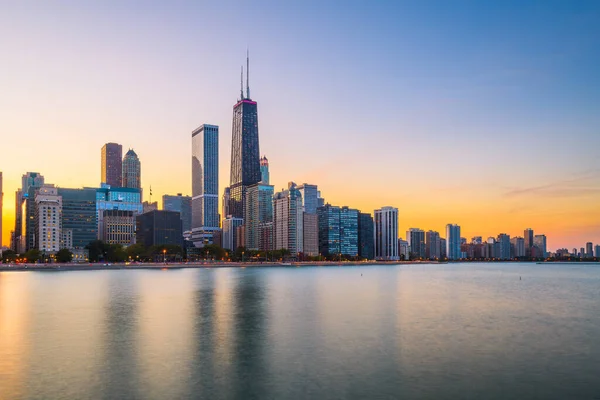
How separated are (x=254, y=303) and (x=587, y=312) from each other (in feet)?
158

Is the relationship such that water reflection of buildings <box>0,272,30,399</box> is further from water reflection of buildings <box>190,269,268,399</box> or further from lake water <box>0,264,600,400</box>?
water reflection of buildings <box>190,269,268,399</box>

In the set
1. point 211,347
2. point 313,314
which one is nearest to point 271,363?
point 211,347

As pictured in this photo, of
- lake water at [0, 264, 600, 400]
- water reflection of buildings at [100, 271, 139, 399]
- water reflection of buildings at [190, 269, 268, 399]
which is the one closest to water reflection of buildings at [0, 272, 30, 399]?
lake water at [0, 264, 600, 400]

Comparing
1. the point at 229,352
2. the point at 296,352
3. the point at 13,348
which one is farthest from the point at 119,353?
the point at 296,352

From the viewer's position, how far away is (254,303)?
252 feet

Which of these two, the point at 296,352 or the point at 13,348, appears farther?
the point at 13,348

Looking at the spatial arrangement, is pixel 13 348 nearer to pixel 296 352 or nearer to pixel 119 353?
pixel 119 353

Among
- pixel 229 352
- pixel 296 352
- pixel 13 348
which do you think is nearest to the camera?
pixel 229 352

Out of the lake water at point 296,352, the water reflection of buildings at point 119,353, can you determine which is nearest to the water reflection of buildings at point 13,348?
the lake water at point 296,352

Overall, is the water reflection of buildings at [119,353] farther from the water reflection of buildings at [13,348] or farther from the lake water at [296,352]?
the water reflection of buildings at [13,348]

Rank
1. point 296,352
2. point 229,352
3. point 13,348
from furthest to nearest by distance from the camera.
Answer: point 13,348 → point 296,352 → point 229,352

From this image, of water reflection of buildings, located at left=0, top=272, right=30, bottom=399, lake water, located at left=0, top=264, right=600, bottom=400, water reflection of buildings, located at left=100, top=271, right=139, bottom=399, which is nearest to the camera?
water reflection of buildings, located at left=100, top=271, right=139, bottom=399

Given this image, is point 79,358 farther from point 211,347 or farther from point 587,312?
point 587,312

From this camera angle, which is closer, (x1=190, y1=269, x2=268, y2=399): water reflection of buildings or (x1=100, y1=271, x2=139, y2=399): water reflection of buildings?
(x1=100, y1=271, x2=139, y2=399): water reflection of buildings
